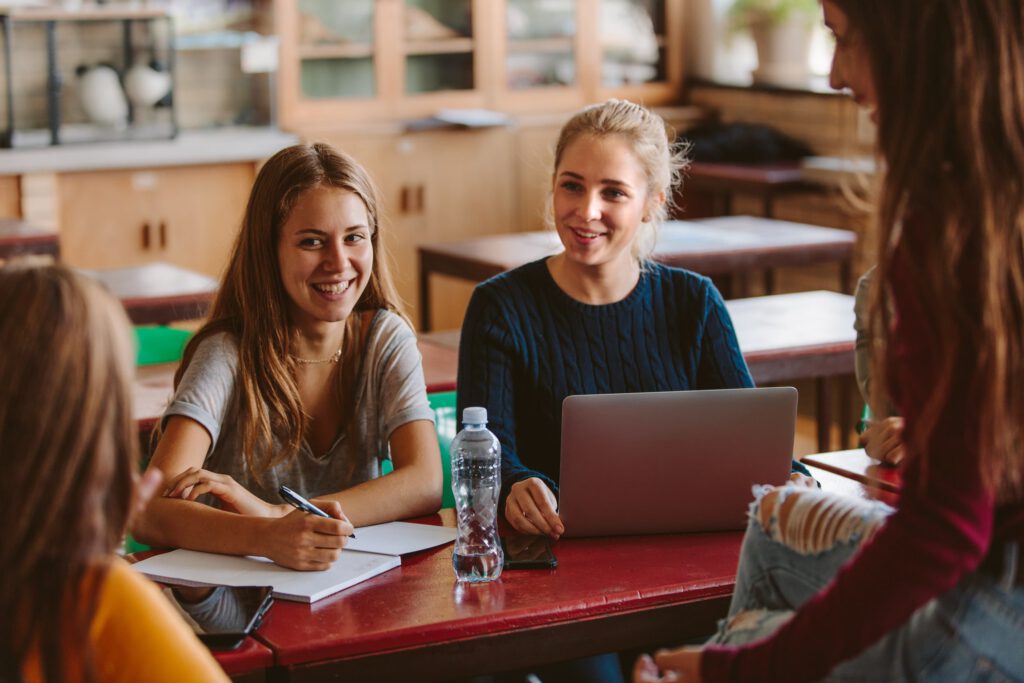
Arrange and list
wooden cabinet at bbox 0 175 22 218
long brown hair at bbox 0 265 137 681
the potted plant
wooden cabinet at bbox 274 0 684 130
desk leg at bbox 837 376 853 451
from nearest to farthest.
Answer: long brown hair at bbox 0 265 137 681
desk leg at bbox 837 376 853 451
wooden cabinet at bbox 0 175 22 218
wooden cabinet at bbox 274 0 684 130
the potted plant

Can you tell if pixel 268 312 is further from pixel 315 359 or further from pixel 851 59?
pixel 851 59

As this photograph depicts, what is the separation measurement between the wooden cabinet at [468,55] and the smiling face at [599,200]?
387 cm

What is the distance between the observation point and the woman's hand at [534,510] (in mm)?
1791

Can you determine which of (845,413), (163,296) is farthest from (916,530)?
(845,413)

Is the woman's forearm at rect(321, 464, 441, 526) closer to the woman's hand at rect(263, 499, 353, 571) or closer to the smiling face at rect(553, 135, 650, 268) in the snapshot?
the woman's hand at rect(263, 499, 353, 571)

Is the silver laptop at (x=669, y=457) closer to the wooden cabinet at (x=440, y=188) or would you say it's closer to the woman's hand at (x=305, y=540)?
the woman's hand at (x=305, y=540)

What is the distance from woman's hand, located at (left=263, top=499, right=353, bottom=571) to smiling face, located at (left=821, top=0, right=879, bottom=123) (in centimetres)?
81

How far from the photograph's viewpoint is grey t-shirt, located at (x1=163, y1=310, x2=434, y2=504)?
6.61 ft

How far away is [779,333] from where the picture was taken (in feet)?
10.9

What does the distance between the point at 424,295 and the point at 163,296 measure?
131cm

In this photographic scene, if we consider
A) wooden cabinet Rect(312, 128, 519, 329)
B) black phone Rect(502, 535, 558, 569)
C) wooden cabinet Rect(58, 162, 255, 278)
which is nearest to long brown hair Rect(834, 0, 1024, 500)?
black phone Rect(502, 535, 558, 569)

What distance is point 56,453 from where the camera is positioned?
1.08m

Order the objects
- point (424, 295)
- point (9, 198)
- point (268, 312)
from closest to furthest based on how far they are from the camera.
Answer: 1. point (268, 312)
2. point (424, 295)
3. point (9, 198)

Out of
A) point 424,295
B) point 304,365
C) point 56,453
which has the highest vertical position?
point 56,453
